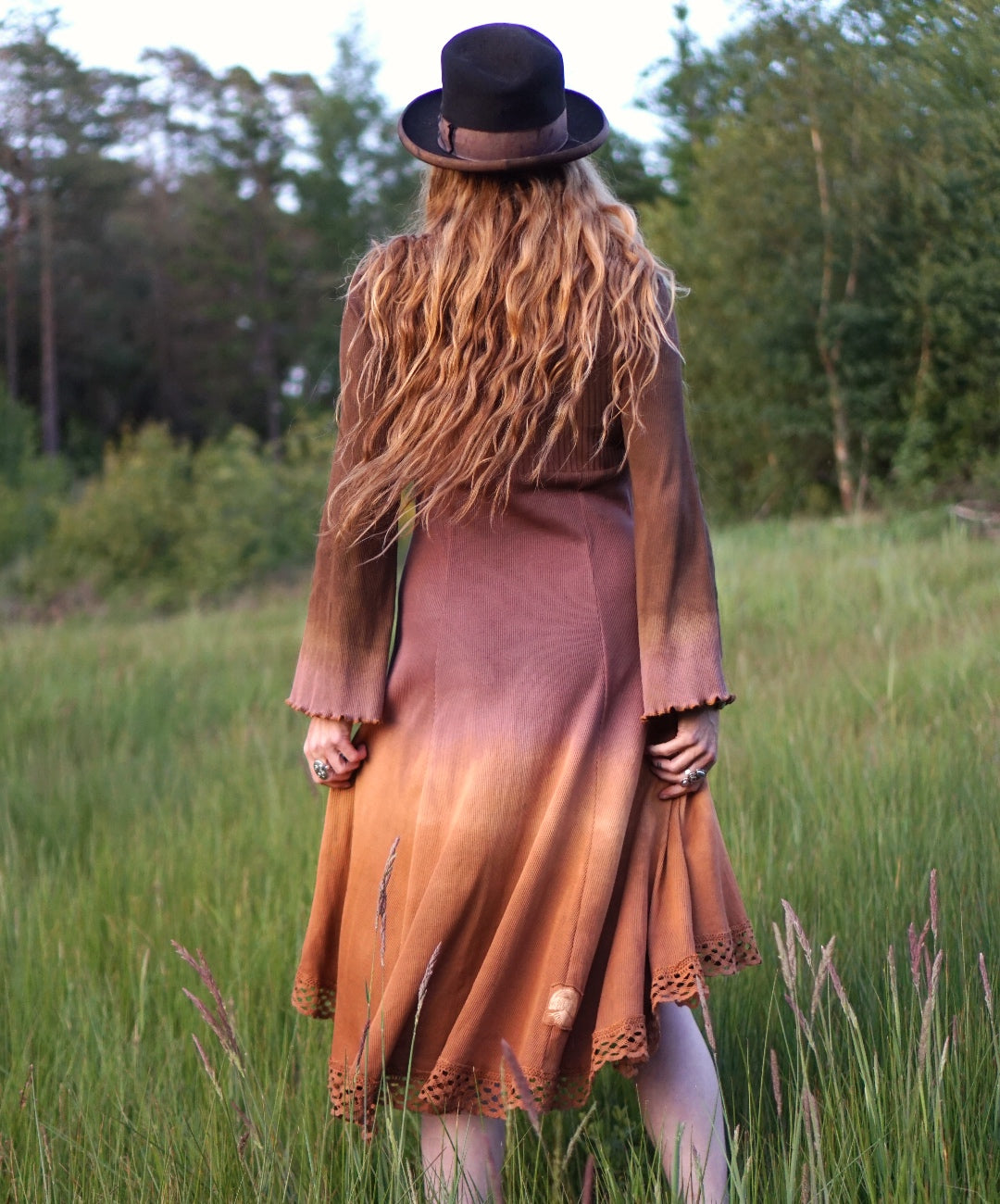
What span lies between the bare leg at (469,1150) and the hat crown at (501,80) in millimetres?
1373

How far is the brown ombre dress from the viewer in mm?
1529

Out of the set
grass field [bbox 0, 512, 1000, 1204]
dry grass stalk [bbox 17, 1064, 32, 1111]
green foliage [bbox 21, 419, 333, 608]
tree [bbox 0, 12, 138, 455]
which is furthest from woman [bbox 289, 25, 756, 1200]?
tree [bbox 0, 12, 138, 455]

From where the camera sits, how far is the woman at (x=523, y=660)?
5.04 ft

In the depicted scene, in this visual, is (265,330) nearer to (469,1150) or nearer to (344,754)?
(344,754)

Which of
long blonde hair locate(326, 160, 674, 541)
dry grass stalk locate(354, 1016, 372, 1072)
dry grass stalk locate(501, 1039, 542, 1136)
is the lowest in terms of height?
dry grass stalk locate(354, 1016, 372, 1072)

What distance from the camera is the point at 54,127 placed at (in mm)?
29375

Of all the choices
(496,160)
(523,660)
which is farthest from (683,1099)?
(496,160)

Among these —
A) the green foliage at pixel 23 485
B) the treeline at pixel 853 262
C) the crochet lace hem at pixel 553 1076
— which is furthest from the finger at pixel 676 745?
→ the green foliage at pixel 23 485

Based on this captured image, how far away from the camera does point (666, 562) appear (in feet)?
5.27

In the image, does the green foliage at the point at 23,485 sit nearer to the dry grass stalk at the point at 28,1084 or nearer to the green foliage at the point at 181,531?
the green foliage at the point at 181,531

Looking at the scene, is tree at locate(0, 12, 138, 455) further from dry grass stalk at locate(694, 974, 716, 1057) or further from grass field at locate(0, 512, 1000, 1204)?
dry grass stalk at locate(694, 974, 716, 1057)

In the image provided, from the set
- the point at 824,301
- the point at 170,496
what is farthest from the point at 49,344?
the point at 824,301

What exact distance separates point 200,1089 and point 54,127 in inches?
1266

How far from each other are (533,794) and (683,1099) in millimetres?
481
